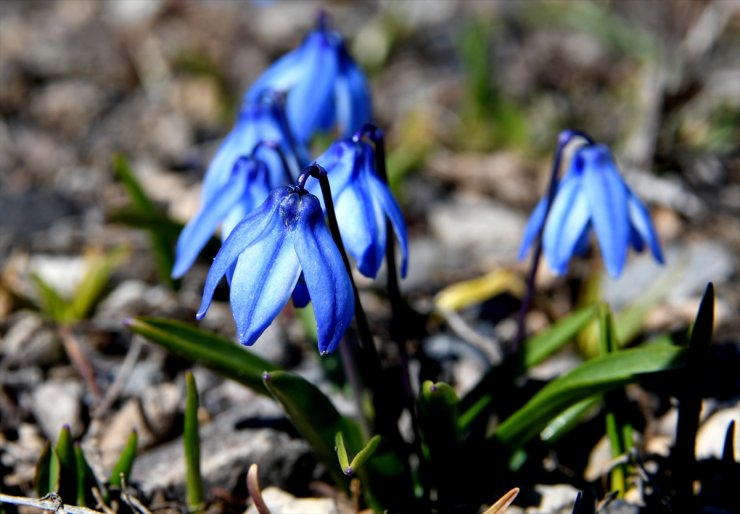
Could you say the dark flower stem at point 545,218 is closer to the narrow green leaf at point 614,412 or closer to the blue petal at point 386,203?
the narrow green leaf at point 614,412

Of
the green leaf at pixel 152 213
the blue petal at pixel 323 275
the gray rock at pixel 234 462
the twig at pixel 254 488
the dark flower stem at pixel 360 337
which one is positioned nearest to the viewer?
the blue petal at pixel 323 275

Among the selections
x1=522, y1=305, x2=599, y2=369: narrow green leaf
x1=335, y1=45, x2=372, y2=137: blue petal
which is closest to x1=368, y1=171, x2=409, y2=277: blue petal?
x1=522, y1=305, x2=599, y2=369: narrow green leaf

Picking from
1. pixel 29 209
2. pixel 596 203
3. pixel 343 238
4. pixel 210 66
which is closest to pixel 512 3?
pixel 210 66

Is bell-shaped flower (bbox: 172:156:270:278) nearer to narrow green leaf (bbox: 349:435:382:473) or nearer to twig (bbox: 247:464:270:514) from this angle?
twig (bbox: 247:464:270:514)

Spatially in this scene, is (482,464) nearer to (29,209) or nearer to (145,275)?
(145,275)

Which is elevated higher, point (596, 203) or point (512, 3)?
point (512, 3)

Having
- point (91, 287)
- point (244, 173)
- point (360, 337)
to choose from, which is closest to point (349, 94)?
point (244, 173)

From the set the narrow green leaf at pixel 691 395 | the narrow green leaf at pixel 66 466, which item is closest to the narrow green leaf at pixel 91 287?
the narrow green leaf at pixel 66 466
